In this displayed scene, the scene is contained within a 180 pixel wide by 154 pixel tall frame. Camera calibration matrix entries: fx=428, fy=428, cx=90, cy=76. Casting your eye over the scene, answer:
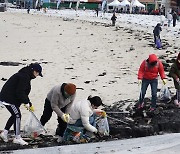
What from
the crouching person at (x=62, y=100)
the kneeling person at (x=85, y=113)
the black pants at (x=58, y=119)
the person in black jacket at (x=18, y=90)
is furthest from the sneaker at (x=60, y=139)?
the person in black jacket at (x=18, y=90)

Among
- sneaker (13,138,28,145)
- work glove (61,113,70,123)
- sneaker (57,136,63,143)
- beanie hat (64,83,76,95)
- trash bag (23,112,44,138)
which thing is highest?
beanie hat (64,83,76,95)

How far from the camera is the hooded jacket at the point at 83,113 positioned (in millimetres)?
6766

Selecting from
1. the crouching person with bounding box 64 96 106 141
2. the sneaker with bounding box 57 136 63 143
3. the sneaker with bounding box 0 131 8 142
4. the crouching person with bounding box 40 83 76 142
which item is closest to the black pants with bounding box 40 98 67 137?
the crouching person with bounding box 40 83 76 142

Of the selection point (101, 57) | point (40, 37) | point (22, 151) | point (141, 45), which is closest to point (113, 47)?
point (141, 45)

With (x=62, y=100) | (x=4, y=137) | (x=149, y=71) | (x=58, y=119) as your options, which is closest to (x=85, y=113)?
(x=62, y=100)

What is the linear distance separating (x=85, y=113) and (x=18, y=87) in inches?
44.4

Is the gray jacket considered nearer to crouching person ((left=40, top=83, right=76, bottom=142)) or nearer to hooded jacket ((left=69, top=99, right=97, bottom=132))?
crouching person ((left=40, top=83, right=76, bottom=142))

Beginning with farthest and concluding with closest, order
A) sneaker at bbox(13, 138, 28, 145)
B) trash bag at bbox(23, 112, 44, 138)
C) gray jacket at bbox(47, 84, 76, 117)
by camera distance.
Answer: trash bag at bbox(23, 112, 44, 138) → gray jacket at bbox(47, 84, 76, 117) → sneaker at bbox(13, 138, 28, 145)

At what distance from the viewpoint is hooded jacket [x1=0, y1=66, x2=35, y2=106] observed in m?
6.70

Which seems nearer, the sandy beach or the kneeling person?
the kneeling person

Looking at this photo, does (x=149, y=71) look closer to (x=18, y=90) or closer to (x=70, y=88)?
(x=70, y=88)

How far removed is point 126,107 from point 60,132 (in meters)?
2.45

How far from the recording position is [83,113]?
6754 mm

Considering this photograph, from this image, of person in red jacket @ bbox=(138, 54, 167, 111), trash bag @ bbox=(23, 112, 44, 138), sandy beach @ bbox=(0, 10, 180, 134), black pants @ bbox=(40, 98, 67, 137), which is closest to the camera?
trash bag @ bbox=(23, 112, 44, 138)
